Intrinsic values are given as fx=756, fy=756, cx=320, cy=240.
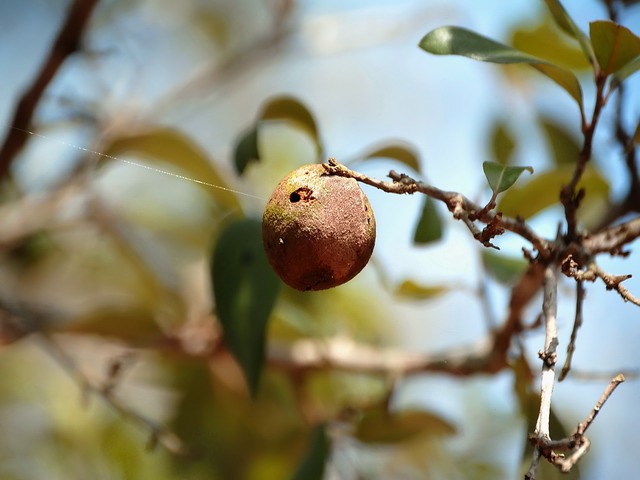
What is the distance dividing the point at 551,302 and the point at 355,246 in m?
0.14

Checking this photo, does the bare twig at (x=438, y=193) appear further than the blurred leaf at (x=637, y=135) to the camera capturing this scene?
No

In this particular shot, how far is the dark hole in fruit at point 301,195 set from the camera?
51 cm

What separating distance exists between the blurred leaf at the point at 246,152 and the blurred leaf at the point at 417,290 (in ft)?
1.01

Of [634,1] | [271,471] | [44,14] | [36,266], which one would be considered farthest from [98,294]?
[634,1]

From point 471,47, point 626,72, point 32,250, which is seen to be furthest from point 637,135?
point 32,250

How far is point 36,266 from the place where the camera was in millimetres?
1523

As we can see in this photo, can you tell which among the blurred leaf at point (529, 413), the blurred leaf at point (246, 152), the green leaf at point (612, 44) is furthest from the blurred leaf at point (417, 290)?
the green leaf at point (612, 44)

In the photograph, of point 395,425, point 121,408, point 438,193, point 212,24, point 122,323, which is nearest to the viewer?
point 438,193

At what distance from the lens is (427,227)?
723 mm

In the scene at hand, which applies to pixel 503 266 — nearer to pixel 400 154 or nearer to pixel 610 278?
pixel 400 154

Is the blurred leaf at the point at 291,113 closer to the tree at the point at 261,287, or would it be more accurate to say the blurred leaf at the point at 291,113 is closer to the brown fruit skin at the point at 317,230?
the tree at the point at 261,287

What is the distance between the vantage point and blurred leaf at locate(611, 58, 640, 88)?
2.15ft

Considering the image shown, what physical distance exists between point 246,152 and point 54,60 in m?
0.33

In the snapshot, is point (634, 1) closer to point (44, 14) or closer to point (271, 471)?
point (271, 471)
